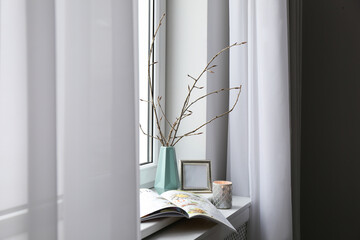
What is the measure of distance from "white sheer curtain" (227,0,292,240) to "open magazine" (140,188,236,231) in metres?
0.32

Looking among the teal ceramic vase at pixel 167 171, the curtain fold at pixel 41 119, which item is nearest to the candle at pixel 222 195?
the teal ceramic vase at pixel 167 171

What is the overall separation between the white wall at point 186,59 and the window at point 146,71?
0.12 ft

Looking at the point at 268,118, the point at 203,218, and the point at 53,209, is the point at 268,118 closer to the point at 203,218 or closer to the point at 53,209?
the point at 203,218

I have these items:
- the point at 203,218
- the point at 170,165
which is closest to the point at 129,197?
the point at 203,218

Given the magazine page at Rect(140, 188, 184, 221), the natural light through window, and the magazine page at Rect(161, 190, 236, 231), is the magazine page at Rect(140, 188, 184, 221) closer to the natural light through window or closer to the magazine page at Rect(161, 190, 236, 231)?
the magazine page at Rect(161, 190, 236, 231)

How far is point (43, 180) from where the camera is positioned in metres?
0.52

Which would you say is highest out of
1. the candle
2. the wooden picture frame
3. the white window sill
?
the wooden picture frame

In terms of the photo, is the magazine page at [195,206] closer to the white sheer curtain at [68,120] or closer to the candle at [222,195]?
the candle at [222,195]

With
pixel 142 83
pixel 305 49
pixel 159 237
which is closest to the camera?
pixel 159 237

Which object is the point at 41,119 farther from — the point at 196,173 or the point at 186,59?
the point at 186,59

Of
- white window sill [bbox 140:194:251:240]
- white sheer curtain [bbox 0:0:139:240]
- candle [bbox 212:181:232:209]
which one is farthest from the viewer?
candle [bbox 212:181:232:209]

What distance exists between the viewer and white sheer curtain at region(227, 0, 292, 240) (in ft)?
4.52

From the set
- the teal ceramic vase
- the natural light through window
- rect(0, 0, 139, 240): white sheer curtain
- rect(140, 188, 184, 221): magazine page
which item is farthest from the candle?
rect(0, 0, 139, 240): white sheer curtain

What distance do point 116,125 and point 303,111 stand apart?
5.28ft
